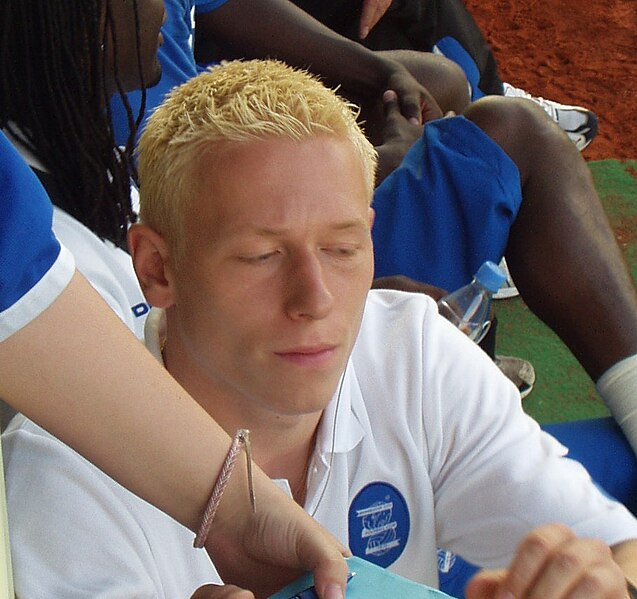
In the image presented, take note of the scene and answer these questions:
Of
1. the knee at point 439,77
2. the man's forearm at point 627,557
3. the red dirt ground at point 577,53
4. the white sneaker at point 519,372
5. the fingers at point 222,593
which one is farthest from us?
the red dirt ground at point 577,53

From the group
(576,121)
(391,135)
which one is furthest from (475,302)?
(576,121)

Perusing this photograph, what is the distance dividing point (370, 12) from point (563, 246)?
1.17 m

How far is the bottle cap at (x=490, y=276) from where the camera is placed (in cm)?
144

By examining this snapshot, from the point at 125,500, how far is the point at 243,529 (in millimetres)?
177

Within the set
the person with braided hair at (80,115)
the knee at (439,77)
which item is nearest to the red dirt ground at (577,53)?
the knee at (439,77)

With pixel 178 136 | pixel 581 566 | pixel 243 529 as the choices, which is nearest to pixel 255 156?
pixel 178 136

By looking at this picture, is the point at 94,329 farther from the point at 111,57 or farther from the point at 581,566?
the point at 111,57

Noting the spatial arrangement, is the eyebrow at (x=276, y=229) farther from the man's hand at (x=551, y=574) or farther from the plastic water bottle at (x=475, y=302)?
the plastic water bottle at (x=475, y=302)

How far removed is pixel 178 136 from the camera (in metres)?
0.91

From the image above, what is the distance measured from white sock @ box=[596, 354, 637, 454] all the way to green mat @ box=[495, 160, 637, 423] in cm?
46

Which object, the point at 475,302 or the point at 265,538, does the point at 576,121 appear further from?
the point at 265,538

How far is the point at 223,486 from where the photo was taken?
749 mm

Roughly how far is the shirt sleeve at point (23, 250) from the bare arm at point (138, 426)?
0.5 inches

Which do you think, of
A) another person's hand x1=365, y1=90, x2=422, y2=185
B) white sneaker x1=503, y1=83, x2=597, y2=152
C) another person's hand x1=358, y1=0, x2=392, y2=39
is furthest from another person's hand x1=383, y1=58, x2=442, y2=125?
white sneaker x1=503, y1=83, x2=597, y2=152
